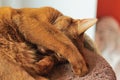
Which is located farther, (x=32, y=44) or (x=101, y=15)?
(x=101, y=15)

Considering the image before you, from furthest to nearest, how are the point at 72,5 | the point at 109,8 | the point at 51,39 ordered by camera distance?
the point at 109,8 < the point at 72,5 < the point at 51,39

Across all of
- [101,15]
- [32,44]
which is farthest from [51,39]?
[101,15]

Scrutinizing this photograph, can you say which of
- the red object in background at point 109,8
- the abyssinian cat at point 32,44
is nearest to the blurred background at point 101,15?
the red object in background at point 109,8

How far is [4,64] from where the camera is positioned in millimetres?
642

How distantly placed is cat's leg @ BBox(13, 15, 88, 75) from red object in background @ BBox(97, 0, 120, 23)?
153cm

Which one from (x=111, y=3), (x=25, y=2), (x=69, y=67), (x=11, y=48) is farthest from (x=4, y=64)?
(x=111, y=3)

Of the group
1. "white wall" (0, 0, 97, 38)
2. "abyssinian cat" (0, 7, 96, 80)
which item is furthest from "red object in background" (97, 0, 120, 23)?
"abyssinian cat" (0, 7, 96, 80)

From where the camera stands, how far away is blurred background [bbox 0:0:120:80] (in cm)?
159

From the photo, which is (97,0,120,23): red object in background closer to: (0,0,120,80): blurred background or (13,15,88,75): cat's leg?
(0,0,120,80): blurred background

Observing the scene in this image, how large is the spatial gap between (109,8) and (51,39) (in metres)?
1.59

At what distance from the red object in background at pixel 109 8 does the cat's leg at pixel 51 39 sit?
1.53 m

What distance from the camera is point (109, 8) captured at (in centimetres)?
221

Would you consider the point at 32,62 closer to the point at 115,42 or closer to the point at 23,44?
the point at 23,44

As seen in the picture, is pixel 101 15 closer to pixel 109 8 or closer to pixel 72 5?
pixel 109 8
